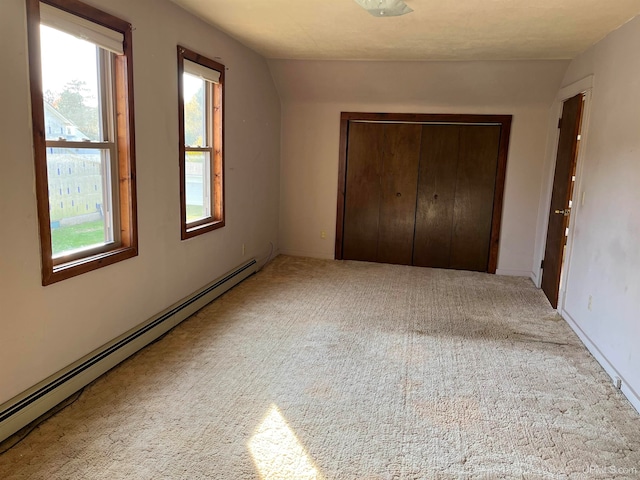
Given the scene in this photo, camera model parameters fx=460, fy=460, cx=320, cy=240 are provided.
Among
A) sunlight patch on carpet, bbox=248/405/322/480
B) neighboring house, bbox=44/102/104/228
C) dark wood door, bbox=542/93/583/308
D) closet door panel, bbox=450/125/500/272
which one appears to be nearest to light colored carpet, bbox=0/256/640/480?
sunlight patch on carpet, bbox=248/405/322/480

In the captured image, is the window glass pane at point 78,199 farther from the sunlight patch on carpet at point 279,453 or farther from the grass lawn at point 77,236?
the sunlight patch on carpet at point 279,453

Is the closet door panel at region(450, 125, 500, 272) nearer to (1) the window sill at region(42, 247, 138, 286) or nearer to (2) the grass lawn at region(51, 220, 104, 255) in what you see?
(1) the window sill at region(42, 247, 138, 286)

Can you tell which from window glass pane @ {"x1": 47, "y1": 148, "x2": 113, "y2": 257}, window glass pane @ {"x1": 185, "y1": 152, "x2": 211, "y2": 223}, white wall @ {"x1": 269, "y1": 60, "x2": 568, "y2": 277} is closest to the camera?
window glass pane @ {"x1": 47, "y1": 148, "x2": 113, "y2": 257}

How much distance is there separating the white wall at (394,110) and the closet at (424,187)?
13 cm

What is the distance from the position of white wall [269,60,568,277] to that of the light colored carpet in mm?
1814

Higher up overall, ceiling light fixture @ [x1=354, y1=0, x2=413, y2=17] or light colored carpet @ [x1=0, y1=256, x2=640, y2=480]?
ceiling light fixture @ [x1=354, y1=0, x2=413, y2=17]

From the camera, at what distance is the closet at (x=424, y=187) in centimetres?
534

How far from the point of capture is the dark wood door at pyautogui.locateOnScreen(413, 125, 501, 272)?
534 cm

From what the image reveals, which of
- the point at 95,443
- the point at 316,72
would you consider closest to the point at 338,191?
the point at 316,72

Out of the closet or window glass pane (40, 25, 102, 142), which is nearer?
window glass pane (40, 25, 102, 142)

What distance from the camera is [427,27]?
11.4 ft

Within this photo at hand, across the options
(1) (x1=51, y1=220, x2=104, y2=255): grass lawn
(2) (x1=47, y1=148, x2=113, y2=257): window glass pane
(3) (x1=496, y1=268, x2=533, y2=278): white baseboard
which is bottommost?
(3) (x1=496, y1=268, x2=533, y2=278): white baseboard

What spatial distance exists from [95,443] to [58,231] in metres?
1.11

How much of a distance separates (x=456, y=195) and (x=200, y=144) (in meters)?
3.07
